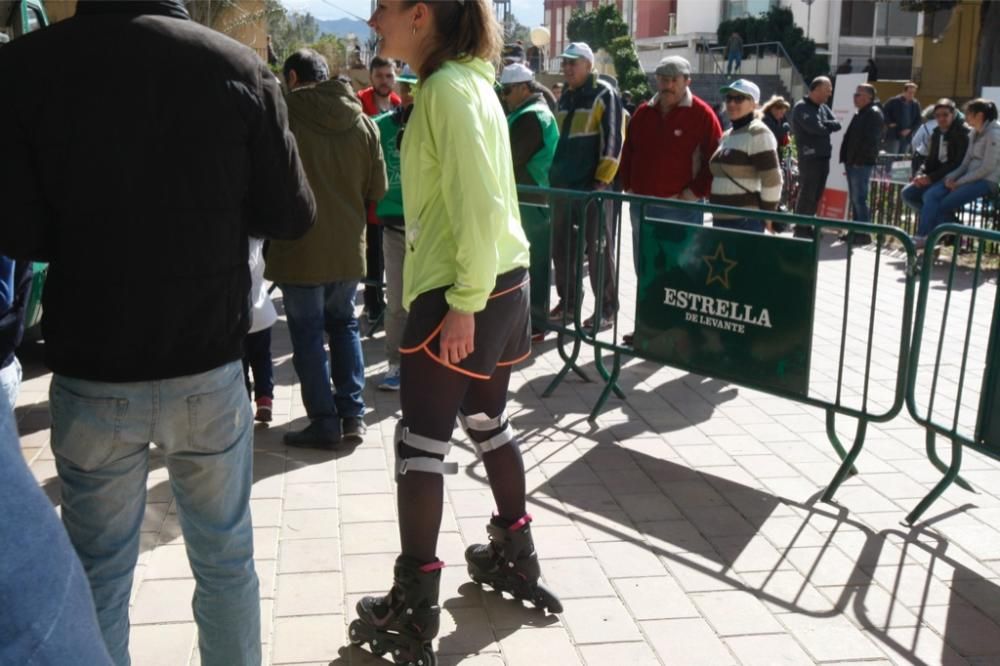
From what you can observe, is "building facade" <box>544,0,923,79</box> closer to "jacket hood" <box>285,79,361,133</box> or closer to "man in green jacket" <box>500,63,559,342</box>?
"man in green jacket" <box>500,63,559,342</box>

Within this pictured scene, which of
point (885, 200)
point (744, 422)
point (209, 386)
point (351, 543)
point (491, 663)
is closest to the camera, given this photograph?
point (209, 386)

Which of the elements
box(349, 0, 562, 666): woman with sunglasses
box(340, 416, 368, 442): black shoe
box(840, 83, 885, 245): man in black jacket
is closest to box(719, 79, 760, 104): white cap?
box(340, 416, 368, 442): black shoe

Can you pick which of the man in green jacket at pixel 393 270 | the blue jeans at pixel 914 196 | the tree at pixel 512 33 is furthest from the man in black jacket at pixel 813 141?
the man in green jacket at pixel 393 270

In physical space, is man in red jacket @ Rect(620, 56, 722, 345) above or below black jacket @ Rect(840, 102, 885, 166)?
above

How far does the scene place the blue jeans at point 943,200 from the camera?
36.6 feet

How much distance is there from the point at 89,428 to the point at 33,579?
1.48 meters

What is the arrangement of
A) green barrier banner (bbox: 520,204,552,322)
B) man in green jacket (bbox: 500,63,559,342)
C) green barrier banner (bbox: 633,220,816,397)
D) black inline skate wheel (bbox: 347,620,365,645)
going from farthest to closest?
man in green jacket (bbox: 500,63,559,342) → green barrier banner (bbox: 520,204,552,322) → green barrier banner (bbox: 633,220,816,397) → black inline skate wheel (bbox: 347,620,365,645)

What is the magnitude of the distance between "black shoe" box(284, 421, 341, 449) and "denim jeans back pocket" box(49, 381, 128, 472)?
2.78 meters

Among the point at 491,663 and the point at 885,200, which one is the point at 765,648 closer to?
the point at 491,663

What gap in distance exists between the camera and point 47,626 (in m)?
1.00

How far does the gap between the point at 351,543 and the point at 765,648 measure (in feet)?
5.24

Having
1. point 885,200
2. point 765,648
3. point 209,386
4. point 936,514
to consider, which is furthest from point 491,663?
point 885,200

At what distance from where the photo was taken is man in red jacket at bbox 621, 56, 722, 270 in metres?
7.35

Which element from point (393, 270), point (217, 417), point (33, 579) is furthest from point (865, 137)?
point (33, 579)
